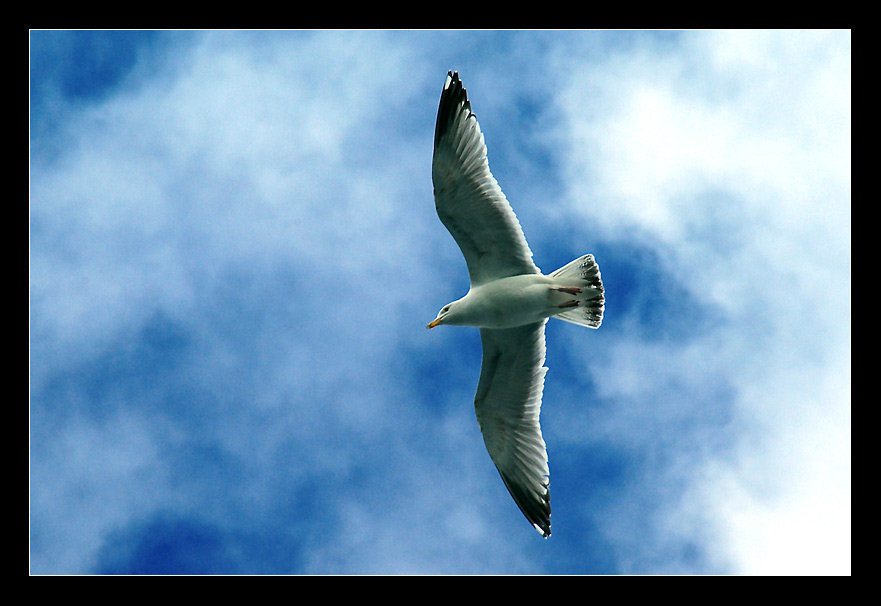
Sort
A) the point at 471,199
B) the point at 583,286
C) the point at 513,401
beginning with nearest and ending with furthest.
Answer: the point at 471,199, the point at 583,286, the point at 513,401

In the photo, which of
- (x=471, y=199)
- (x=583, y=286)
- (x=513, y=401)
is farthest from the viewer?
(x=513, y=401)

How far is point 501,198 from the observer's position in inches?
272

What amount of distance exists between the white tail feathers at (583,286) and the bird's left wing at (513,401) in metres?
0.56

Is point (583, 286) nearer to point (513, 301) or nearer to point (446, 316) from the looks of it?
point (513, 301)

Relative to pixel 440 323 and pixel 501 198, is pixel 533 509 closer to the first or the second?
pixel 440 323

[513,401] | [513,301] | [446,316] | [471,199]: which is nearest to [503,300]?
[513,301]

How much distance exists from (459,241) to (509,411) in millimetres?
1837

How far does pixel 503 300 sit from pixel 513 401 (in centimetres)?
121

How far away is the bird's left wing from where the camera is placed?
7.51m

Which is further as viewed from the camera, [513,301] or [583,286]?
[583,286]

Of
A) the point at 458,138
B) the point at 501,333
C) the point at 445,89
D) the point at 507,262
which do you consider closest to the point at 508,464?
the point at 501,333

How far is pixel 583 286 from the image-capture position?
712 centimetres

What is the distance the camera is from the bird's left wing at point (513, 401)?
7508mm

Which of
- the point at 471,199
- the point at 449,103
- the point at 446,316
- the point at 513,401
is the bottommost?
the point at 513,401
